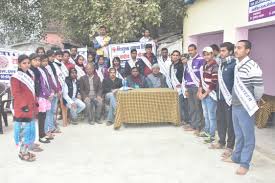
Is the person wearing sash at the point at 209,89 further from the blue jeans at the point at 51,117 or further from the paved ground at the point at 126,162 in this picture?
the blue jeans at the point at 51,117

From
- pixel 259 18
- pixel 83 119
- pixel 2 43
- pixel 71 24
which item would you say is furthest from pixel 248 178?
pixel 2 43

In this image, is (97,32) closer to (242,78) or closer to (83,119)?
(83,119)

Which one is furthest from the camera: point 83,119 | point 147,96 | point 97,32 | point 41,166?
point 97,32

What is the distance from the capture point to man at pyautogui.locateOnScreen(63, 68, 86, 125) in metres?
9.53

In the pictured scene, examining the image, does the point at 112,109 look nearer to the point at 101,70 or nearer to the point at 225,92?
the point at 101,70

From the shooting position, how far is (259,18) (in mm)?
8180

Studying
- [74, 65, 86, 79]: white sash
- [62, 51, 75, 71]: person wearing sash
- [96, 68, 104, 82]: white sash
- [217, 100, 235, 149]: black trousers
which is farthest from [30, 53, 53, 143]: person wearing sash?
[217, 100, 235, 149]: black trousers

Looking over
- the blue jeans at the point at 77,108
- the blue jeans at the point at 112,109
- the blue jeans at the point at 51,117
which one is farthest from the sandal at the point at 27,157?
the blue jeans at the point at 112,109

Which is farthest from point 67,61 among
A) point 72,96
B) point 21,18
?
point 21,18

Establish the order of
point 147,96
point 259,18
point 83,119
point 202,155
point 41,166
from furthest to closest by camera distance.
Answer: point 83,119 → point 147,96 → point 259,18 → point 202,155 → point 41,166

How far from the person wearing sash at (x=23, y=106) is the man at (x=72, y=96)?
117 inches

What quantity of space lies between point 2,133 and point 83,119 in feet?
7.12

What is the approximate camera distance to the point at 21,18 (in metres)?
18.4

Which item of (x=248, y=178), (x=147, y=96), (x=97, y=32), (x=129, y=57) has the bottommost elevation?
(x=248, y=178)
